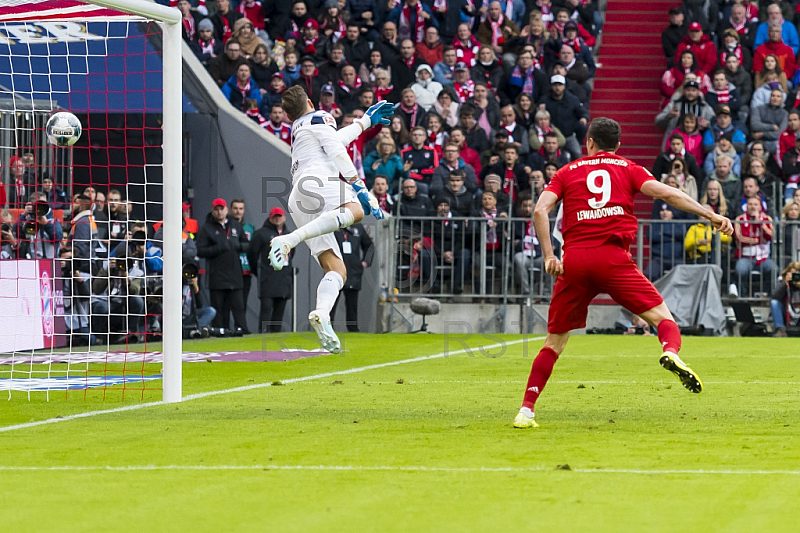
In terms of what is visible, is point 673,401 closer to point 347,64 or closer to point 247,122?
point 247,122

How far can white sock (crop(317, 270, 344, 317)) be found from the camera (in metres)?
10.9

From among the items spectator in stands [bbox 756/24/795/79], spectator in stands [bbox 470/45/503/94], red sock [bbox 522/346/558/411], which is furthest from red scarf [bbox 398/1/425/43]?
red sock [bbox 522/346/558/411]

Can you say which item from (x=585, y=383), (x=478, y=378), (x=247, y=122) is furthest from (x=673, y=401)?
(x=247, y=122)

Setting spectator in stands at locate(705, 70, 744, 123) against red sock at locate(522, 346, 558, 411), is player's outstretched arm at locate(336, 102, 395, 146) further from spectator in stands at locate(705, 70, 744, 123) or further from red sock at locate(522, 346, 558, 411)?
spectator in stands at locate(705, 70, 744, 123)

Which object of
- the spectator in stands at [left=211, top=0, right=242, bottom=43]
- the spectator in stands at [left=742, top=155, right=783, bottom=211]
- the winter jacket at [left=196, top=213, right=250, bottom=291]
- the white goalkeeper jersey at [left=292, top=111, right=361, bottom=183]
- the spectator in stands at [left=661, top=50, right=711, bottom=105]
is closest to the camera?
the white goalkeeper jersey at [left=292, top=111, right=361, bottom=183]

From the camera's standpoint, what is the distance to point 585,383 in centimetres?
1115

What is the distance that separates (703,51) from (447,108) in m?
5.11

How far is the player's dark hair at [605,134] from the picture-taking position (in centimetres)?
791

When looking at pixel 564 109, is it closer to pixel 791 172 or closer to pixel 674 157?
pixel 674 157

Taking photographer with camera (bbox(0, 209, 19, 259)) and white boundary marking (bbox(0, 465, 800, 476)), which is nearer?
white boundary marking (bbox(0, 465, 800, 476))

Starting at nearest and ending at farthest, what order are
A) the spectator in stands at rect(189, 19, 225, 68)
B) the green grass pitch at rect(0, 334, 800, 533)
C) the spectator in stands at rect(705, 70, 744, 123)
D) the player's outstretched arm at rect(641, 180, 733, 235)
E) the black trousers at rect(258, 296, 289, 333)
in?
the green grass pitch at rect(0, 334, 800, 533) < the player's outstretched arm at rect(641, 180, 733, 235) < the black trousers at rect(258, 296, 289, 333) < the spectator in stands at rect(705, 70, 744, 123) < the spectator in stands at rect(189, 19, 225, 68)

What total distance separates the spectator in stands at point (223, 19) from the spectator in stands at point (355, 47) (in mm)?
2167

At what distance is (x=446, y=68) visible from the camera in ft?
74.5

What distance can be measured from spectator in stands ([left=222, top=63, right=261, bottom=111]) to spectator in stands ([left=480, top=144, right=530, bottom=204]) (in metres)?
4.49
